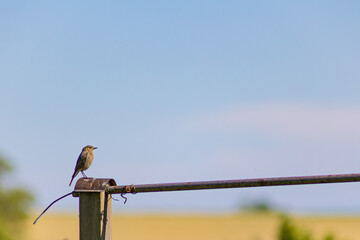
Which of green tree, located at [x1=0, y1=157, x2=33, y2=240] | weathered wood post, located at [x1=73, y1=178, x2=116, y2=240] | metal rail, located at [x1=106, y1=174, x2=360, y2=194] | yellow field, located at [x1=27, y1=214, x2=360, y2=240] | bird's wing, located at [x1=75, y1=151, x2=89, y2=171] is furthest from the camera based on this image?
yellow field, located at [x1=27, y1=214, x2=360, y2=240]

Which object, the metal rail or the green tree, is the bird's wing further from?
the green tree

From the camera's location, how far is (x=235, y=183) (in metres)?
4.66

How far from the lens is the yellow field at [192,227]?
63.6m

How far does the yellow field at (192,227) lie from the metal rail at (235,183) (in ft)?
177

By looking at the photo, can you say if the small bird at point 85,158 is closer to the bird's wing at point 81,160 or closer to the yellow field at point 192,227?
the bird's wing at point 81,160

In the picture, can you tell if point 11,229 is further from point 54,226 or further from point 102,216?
point 102,216

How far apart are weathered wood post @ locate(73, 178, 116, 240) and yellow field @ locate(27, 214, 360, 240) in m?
53.8

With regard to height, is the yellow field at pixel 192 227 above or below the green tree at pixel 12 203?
below

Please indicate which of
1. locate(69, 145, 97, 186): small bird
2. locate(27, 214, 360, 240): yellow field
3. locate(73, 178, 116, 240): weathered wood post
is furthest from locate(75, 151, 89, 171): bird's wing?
locate(27, 214, 360, 240): yellow field

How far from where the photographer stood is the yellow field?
63.6 metres

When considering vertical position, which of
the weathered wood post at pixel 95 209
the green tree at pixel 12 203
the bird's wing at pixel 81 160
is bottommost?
the weathered wood post at pixel 95 209

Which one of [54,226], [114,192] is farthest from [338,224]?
[114,192]

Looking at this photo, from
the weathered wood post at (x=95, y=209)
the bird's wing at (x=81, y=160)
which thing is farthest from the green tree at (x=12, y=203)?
the weathered wood post at (x=95, y=209)

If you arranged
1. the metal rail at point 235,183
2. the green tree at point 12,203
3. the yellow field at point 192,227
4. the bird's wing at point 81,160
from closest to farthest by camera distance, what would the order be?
the metal rail at point 235,183
the bird's wing at point 81,160
the green tree at point 12,203
the yellow field at point 192,227
